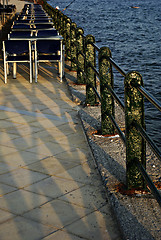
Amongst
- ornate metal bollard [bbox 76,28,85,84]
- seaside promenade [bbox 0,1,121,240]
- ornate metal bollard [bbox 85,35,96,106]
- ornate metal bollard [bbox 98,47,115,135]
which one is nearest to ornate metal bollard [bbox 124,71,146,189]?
seaside promenade [bbox 0,1,121,240]

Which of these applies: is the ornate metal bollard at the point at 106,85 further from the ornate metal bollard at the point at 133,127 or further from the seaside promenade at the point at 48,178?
the ornate metal bollard at the point at 133,127

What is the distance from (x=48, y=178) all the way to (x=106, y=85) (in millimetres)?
1216

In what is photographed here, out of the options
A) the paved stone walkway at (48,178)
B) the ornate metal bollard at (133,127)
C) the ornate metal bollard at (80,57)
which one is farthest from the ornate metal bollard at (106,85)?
the ornate metal bollard at (80,57)

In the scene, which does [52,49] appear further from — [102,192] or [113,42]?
[113,42]

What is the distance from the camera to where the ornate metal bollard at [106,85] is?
15.1 feet

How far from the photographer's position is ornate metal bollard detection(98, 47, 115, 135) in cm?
459

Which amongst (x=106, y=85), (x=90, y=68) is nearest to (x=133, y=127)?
(x=106, y=85)

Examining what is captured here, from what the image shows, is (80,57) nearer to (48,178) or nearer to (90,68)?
(90,68)

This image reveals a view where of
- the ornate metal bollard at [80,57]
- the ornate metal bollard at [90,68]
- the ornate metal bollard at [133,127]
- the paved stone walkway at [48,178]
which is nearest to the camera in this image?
the paved stone walkway at [48,178]

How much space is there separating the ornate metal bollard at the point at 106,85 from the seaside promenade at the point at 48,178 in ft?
1.23

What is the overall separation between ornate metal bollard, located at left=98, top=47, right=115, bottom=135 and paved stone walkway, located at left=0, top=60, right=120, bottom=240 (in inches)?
13.5

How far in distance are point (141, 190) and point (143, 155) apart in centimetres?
30

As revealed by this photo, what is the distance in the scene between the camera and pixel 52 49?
848cm

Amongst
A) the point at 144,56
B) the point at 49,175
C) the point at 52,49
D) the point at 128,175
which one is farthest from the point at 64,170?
the point at 144,56
